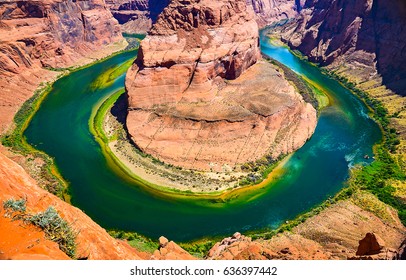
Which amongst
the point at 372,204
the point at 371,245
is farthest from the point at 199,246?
the point at 372,204

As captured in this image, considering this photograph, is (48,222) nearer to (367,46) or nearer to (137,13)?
(367,46)

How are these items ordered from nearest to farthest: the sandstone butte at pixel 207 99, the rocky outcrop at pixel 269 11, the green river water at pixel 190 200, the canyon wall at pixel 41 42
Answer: the green river water at pixel 190 200
the sandstone butte at pixel 207 99
the canyon wall at pixel 41 42
the rocky outcrop at pixel 269 11

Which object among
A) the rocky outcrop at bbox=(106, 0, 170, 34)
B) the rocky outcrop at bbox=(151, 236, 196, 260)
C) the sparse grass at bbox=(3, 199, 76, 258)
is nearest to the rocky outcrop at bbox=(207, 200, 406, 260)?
the rocky outcrop at bbox=(151, 236, 196, 260)

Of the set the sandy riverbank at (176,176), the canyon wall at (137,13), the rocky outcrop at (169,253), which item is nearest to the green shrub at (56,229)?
the rocky outcrop at (169,253)

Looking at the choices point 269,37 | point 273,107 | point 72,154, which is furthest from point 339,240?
point 269,37

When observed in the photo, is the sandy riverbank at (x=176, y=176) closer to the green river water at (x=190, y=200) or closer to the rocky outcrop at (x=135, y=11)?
the green river water at (x=190, y=200)
